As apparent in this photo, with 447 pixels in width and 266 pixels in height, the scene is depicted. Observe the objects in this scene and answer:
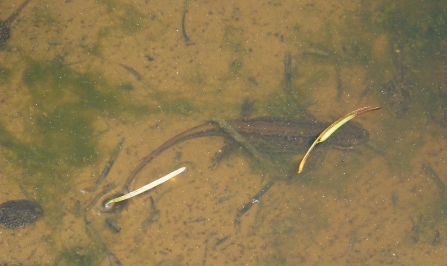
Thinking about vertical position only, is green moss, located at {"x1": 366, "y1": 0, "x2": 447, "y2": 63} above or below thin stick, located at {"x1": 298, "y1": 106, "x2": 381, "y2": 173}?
above

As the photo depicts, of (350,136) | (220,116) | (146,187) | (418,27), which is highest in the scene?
(418,27)

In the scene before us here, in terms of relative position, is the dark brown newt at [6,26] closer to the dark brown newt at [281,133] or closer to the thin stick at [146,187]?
the thin stick at [146,187]

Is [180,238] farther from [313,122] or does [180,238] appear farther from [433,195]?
[433,195]

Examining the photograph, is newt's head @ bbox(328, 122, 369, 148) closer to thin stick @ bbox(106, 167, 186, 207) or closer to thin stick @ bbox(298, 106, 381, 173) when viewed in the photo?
thin stick @ bbox(298, 106, 381, 173)

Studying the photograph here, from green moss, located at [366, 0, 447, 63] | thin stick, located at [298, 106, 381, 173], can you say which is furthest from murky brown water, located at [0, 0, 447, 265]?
thin stick, located at [298, 106, 381, 173]

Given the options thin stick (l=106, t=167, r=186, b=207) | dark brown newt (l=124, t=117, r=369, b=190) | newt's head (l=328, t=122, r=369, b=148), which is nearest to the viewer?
thin stick (l=106, t=167, r=186, b=207)

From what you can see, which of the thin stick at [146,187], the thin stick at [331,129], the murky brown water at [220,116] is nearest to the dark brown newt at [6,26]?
Result: the murky brown water at [220,116]

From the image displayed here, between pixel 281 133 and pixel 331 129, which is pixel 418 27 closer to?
pixel 331 129

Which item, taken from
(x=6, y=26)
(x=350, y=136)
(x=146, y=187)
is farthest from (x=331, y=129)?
(x=6, y=26)
